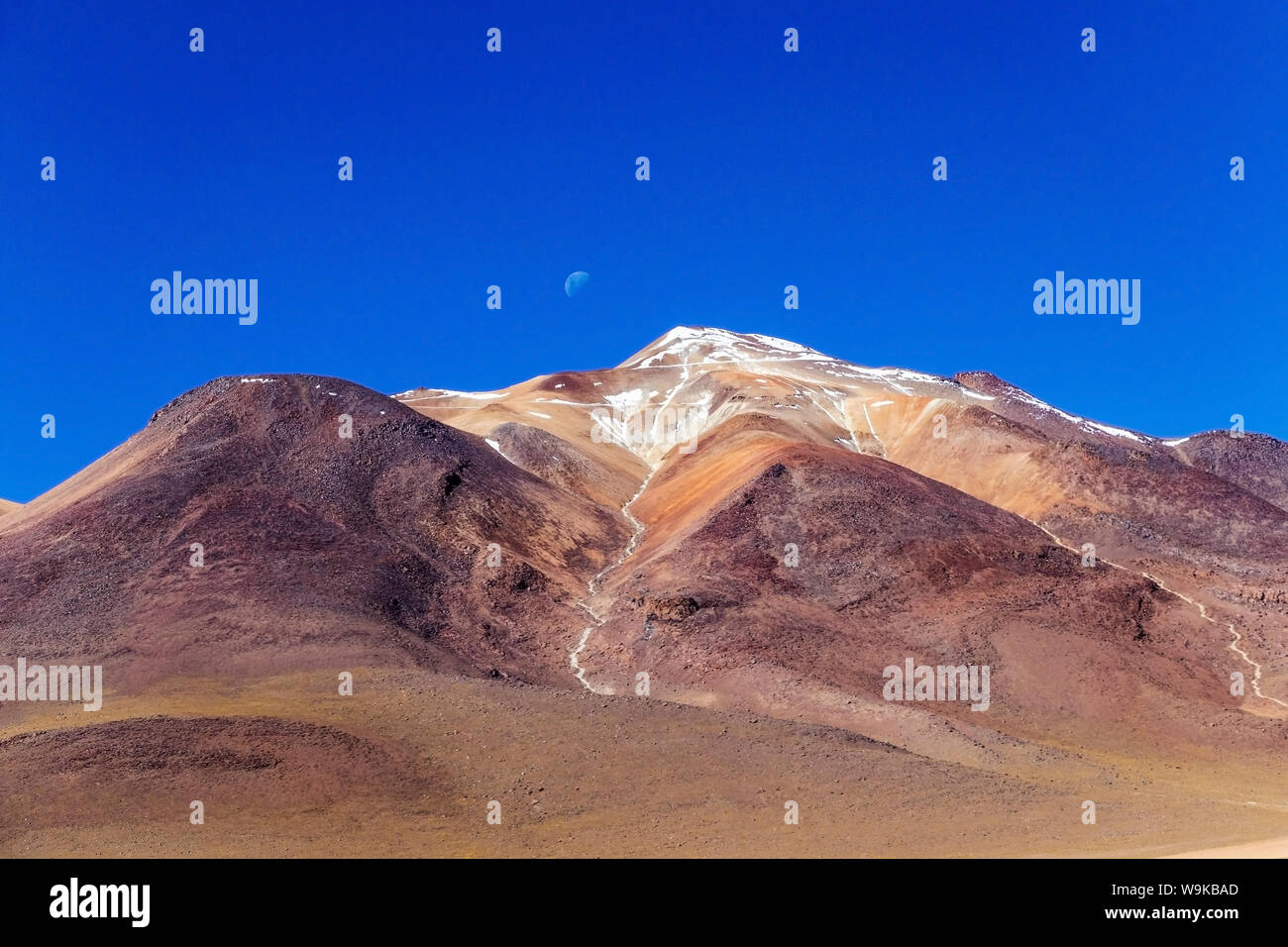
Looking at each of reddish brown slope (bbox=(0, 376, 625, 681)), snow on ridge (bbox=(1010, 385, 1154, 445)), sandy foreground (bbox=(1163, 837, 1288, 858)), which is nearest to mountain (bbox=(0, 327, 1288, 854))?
reddish brown slope (bbox=(0, 376, 625, 681))

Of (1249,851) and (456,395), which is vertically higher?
(456,395)

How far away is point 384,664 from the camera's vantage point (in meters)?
42.4

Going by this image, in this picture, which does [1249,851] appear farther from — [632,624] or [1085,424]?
[1085,424]

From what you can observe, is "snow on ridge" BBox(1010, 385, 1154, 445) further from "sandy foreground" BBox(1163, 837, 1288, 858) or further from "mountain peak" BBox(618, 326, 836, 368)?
"sandy foreground" BBox(1163, 837, 1288, 858)

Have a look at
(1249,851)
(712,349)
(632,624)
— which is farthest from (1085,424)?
(1249,851)

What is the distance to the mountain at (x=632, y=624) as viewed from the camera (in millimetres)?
32156

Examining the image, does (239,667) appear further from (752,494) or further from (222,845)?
(752,494)

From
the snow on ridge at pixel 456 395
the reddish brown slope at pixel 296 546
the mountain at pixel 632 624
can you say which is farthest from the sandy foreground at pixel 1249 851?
the snow on ridge at pixel 456 395

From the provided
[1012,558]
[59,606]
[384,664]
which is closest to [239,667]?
[384,664]

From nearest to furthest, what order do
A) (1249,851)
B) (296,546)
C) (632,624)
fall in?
(1249,851), (632,624), (296,546)

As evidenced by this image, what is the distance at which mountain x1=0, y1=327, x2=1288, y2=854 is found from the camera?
32.2 meters

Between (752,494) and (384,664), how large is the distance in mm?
24824

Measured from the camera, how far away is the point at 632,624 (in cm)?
5106

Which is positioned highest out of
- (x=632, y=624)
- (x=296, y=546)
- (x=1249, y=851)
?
(x=296, y=546)
